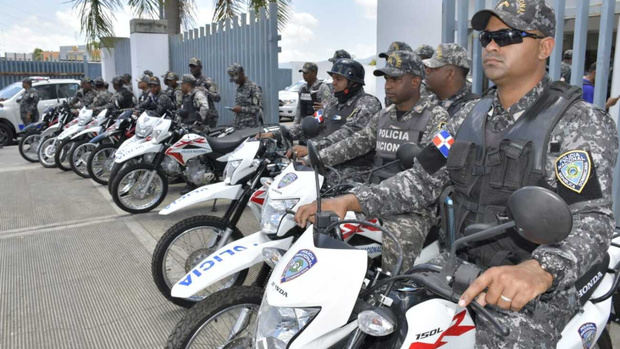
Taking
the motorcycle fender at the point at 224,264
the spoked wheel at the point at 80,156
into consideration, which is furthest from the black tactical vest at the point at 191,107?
the motorcycle fender at the point at 224,264

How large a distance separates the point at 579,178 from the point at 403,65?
A: 5.86ft

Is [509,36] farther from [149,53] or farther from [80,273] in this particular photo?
[149,53]

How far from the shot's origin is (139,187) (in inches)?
229

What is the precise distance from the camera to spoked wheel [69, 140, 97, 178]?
305 inches

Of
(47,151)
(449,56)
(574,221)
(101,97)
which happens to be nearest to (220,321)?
(574,221)

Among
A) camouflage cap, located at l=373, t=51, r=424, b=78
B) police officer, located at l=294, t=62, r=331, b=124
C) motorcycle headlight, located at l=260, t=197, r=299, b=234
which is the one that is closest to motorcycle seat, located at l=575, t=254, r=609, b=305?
motorcycle headlight, located at l=260, t=197, r=299, b=234

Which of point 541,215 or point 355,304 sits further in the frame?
point 355,304

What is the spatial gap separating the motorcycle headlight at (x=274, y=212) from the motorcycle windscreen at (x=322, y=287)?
1042 mm

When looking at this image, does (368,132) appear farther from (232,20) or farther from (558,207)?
(232,20)

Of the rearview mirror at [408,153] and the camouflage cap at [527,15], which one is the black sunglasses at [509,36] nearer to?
the camouflage cap at [527,15]

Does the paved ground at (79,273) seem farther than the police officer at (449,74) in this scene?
No

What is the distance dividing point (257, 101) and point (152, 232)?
325 cm

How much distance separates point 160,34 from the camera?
12.0 m

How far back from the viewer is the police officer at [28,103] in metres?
11.9
